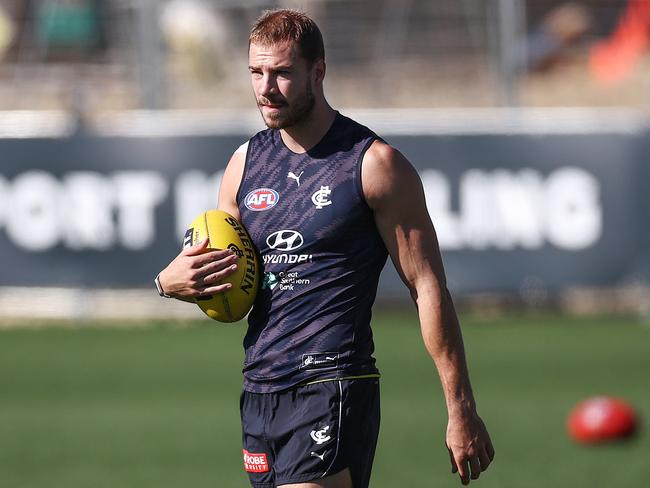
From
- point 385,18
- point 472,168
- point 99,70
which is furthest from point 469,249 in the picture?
point 99,70

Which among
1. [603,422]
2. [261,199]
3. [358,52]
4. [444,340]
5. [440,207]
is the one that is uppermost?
[358,52]

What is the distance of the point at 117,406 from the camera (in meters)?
12.0

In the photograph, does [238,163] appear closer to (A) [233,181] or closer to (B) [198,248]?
(A) [233,181]

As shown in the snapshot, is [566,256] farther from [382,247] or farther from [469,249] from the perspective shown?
[382,247]

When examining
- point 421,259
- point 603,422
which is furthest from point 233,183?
point 603,422

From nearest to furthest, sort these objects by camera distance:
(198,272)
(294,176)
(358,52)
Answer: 1. (198,272)
2. (294,176)
3. (358,52)

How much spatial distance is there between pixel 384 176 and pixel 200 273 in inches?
30.3

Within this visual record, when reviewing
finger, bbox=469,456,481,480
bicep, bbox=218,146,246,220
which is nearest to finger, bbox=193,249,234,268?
bicep, bbox=218,146,246,220

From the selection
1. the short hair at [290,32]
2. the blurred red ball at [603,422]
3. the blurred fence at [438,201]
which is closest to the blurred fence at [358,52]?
the blurred fence at [438,201]

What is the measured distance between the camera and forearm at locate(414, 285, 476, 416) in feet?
16.7

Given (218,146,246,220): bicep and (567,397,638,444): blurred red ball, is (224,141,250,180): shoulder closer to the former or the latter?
(218,146,246,220): bicep

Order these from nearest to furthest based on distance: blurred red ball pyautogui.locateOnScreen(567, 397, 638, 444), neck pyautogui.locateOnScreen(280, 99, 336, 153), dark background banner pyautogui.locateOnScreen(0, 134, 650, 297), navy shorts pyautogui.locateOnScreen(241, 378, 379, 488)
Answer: navy shorts pyautogui.locateOnScreen(241, 378, 379, 488)
neck pyautogui.locateOnScreen(280, 99, 336, 153)
blurred red ball pyautogui.locateOnScreen(567, 397, 638, 444)
dark background banner pyautogui.locateOnScreen(0, 134, 650, 297)

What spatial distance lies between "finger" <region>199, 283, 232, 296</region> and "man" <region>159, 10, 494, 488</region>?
12mm

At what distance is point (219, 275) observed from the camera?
17.1 ft
